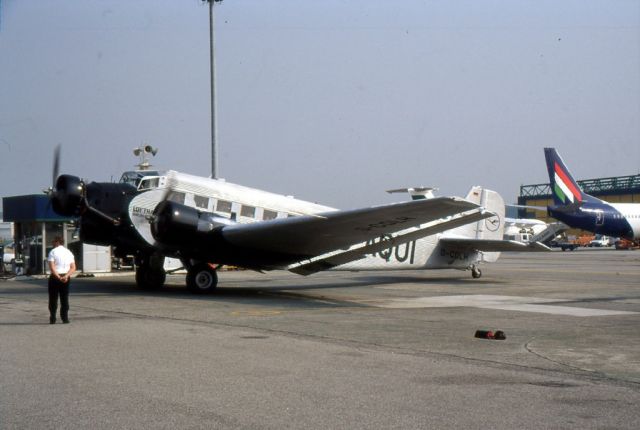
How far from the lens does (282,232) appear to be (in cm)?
1861

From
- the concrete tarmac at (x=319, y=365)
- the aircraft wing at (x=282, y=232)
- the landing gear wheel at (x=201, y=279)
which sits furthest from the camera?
the landing gear wheel at (x=201, y=279)

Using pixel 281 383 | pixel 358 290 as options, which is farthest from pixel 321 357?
pixel 358 290

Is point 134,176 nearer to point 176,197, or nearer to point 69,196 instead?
point 176,197

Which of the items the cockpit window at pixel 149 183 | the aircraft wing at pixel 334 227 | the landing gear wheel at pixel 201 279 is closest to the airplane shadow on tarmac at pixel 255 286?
the landing gear wheel at pixel 201 279

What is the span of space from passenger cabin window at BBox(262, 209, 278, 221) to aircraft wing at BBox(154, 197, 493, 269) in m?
1.34

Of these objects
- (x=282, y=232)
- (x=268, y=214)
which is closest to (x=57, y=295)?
(x=282, y=232)

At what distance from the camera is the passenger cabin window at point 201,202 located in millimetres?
20156

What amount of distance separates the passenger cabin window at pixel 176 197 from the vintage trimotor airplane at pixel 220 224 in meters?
0.03

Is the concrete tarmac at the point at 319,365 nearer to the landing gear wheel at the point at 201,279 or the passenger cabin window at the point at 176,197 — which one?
the landing gear wheel at the point at 201,279

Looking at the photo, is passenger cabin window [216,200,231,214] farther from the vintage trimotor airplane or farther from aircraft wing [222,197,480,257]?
aircraft wing [222,197,480,257]

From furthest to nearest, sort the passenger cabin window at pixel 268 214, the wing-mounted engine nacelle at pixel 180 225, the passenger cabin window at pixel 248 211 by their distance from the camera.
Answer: the passenger cabin window at pixel 268 214, the passenger cabin window at pixel 248 211, the wing-mounted engine nacelle at pixel 180 225

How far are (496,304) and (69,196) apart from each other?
432 inches

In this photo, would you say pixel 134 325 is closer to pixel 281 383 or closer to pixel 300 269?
pixel 281 383

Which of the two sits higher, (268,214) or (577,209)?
(577,209)
